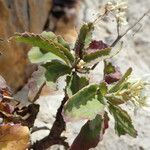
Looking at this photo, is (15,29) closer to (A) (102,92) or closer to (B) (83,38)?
(B) (83,38)

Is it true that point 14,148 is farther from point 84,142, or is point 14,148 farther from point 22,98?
point 22,98

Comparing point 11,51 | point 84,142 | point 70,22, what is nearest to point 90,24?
point 84,142

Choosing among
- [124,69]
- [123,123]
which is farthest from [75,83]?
[124,69]

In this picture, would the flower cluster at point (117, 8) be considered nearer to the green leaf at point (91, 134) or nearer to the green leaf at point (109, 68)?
the green leaf at point (109, 68)

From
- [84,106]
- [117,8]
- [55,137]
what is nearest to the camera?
[84,106]

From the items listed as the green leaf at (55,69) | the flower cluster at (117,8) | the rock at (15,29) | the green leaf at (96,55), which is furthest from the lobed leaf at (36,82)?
the rock at (15,29)
